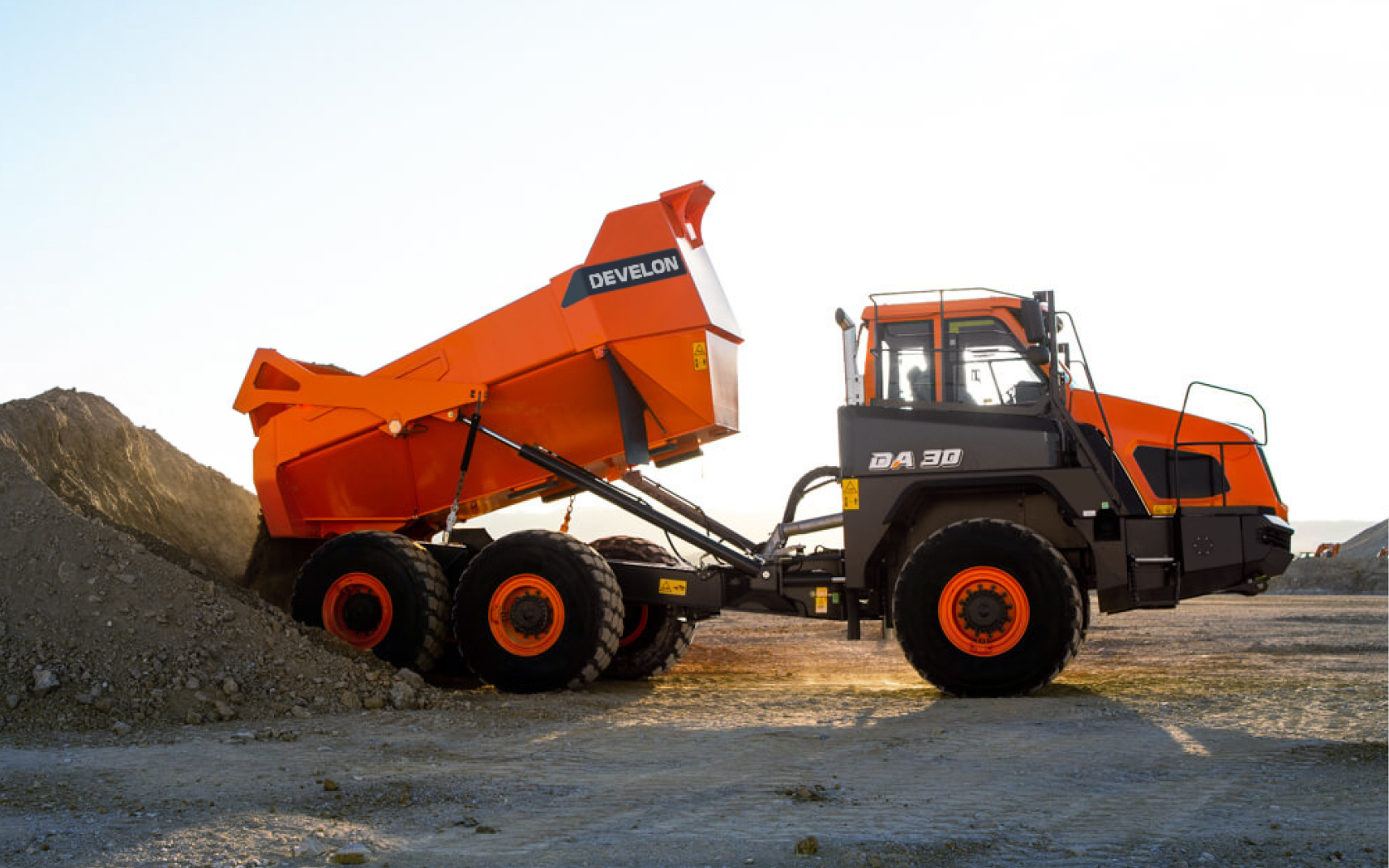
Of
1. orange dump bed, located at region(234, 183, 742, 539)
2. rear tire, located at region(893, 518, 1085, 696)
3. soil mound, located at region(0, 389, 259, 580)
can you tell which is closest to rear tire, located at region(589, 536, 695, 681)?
orange dump bed, located at region(234, 183, 742, 539)

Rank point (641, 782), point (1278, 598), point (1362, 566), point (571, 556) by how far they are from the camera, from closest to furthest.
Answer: point (641, 782) → point (571, 556) → point (1278, 598) → point (1362, 566)

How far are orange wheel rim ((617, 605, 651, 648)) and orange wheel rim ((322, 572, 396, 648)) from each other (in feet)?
7.51

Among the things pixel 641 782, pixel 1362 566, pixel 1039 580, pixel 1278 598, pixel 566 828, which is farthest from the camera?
pixel 1362 566

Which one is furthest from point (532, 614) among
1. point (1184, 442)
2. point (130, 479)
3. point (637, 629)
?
point (130, 479)

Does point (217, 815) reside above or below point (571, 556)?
below

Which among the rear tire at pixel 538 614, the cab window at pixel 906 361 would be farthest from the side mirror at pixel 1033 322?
the rear tire at pixel 538 614

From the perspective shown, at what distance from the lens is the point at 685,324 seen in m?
11.1

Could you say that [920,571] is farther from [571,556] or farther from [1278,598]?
[1278,598]

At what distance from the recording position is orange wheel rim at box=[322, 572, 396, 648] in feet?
36.1

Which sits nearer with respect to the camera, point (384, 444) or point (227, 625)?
point (227, 625)

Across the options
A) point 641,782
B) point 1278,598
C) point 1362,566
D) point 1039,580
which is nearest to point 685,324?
point 1039,580

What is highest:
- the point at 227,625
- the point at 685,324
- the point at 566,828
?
the point at 685,324

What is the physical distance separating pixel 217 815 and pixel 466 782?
131cm

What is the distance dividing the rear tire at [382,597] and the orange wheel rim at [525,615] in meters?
0.61
